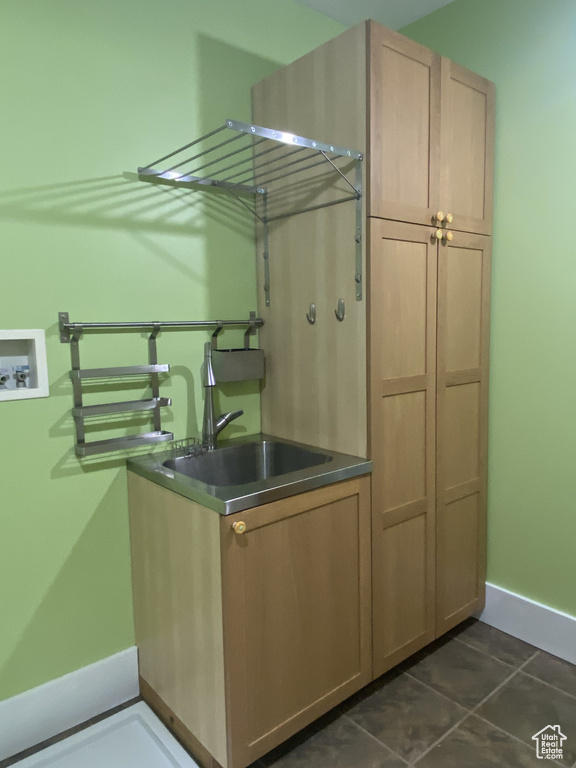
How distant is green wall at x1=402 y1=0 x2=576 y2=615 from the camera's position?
192 cm

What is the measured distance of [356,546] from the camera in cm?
170

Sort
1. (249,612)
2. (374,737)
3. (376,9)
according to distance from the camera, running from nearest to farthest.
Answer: (249,612) < (374,737) < (376,9)

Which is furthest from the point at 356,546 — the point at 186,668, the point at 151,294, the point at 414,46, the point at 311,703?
the point at 414,46

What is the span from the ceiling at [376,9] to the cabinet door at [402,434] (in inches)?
43.8

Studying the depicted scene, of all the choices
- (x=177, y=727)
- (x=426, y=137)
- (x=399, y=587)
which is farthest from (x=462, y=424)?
(x=177, y=727)

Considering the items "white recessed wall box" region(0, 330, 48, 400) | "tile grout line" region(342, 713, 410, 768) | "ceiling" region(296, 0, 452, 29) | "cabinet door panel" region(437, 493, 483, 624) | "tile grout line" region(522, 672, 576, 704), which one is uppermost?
"ceiling" region(296, 0, 452, 29)

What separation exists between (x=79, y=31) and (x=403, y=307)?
1.35 metres

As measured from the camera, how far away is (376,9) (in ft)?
7.33

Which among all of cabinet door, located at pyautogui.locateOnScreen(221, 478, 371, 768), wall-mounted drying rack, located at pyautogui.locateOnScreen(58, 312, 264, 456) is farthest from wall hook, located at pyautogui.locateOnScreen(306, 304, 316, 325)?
cabinet door, located at pyautogui.locateOnScreen(221, 478, 371, 768)

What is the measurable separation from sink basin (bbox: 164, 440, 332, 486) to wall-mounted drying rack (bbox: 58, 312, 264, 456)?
15 centimetres

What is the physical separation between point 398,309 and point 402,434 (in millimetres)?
437

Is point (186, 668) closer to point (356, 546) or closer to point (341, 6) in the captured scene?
point (356, 546)

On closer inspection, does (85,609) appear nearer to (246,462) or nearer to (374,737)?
(246,462)

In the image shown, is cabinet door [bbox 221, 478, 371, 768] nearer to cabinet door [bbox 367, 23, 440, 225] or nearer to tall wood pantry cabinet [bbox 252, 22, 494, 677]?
tall wood pantry cabinet [bbox 252, 22, 494, 677]
